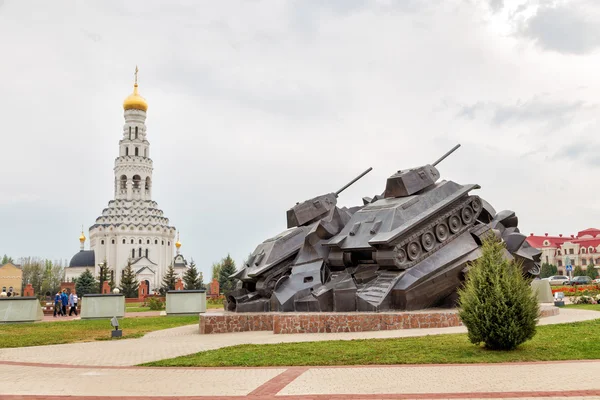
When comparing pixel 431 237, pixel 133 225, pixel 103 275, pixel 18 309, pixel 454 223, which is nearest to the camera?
pixel 431 237

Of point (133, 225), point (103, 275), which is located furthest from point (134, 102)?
point (103, 275)

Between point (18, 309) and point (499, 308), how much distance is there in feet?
66.3

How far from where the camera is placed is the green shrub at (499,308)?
983cm

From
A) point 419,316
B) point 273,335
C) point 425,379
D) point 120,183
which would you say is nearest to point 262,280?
point 273,335

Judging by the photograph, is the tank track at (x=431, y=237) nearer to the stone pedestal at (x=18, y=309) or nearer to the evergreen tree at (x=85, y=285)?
the stone pedestal at (x=18, y=309)

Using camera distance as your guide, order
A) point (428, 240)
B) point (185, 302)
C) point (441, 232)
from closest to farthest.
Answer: point (428, 240) < point (441, 232) < point (185, 302)

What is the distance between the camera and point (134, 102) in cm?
8825

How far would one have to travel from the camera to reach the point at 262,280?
17.4m

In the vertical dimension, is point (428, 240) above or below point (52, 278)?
below

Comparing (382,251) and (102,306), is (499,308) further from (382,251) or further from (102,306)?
(102,306)

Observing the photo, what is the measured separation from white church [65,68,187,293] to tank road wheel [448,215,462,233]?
7248 centimetres

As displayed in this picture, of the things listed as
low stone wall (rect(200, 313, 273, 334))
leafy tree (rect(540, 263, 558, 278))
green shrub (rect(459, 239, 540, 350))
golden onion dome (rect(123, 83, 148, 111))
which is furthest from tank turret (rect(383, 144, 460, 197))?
golden onion dome (rect(123, 83, 148, 111))

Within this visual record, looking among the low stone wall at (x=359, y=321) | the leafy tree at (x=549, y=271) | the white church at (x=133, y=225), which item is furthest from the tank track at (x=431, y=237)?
the white church at (x=133, y=225)

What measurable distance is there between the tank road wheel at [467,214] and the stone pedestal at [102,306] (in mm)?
15173
